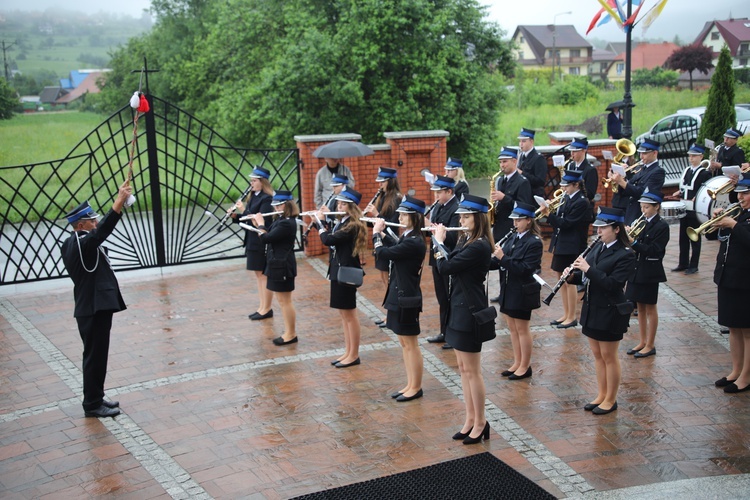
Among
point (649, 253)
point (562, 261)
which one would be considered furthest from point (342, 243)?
point (649, 253)

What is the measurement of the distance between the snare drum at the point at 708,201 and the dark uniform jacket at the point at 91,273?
7076 mm

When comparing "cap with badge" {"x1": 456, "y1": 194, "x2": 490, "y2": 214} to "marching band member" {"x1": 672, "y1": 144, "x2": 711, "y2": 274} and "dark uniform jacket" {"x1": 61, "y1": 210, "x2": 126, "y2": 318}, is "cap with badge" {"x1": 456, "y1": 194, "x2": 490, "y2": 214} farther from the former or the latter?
"marching band member" {"x1": 672, "y1": 144, "x2": 711, "y2": 274}

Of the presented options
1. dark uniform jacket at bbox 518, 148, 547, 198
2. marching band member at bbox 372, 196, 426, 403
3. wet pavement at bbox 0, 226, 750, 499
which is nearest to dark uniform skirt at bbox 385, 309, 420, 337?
marching band member at bbox 372, 196, 426, 403

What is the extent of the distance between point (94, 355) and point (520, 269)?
428cm

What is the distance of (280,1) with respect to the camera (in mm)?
25422

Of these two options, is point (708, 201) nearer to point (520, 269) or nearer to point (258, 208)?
point (520, 269)

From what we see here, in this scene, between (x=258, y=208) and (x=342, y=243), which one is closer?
(x=342, y=243)

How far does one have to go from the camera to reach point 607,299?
7.34 m

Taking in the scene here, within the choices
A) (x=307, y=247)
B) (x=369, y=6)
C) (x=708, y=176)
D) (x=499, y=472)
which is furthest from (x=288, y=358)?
(x=369, y=6)

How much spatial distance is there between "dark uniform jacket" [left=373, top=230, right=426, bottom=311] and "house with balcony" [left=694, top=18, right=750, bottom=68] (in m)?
17.3

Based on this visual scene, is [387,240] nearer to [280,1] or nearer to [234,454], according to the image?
[234,454]

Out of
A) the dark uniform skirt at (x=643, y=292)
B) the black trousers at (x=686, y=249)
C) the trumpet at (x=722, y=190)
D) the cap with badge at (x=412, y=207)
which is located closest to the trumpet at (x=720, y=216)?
the dark uniform skirt at (x=643, y=292)

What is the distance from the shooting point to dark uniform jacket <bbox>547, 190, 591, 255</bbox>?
9.91 m

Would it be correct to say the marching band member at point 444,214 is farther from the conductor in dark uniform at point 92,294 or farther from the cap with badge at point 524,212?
the conductor in dark uniform at point 92,294
